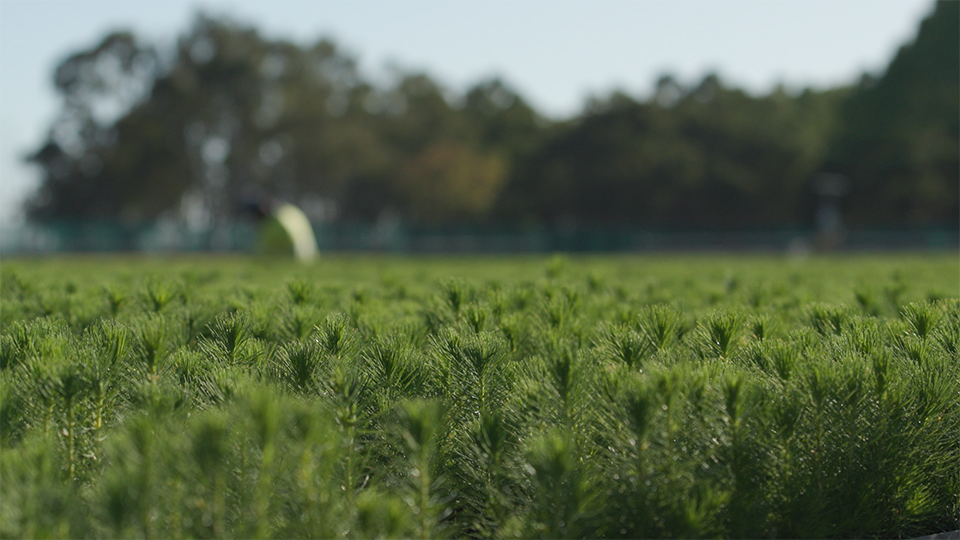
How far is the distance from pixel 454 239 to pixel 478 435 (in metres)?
58.0

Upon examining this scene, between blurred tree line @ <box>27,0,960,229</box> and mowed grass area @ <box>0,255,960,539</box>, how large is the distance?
2077 inches

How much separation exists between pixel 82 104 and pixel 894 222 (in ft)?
200

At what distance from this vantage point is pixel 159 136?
56.4 m

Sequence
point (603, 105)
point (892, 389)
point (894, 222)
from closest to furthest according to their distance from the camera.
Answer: point (892, 389), point (894, 222), point (603, 105)

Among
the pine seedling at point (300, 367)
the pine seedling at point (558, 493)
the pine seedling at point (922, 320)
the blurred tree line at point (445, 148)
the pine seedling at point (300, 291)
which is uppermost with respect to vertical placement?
the blurred tree line at point (445, 148)

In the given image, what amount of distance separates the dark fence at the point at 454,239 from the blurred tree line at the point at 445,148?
295 centimetres

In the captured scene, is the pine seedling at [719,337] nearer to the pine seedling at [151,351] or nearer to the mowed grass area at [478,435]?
the mowed grass area at [478,435]

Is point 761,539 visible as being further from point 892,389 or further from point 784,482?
point 892,389

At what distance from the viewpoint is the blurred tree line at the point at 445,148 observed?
2274 inches

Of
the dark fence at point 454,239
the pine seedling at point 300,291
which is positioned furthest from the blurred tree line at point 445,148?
the pine seedling at point 300,291

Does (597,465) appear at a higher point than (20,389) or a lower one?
lower

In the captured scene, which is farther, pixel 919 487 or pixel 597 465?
pixel 919 487

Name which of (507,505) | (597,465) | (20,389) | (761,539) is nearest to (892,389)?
(761,539)

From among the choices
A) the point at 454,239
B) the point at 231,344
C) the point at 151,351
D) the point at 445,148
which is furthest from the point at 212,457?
the point at 445,148
